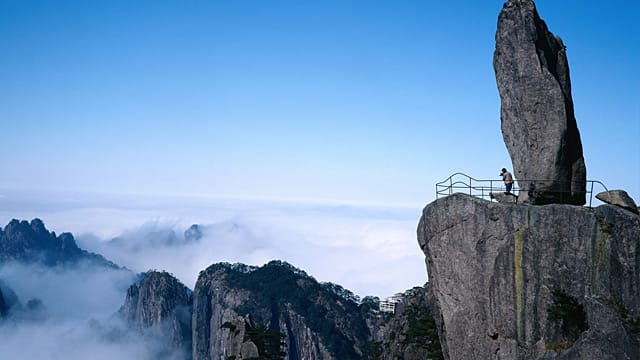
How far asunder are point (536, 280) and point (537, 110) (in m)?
11.7

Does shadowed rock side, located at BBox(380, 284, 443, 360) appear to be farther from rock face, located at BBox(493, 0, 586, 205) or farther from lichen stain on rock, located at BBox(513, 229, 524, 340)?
rock face, located at BBox(493, 0, 586, 205)

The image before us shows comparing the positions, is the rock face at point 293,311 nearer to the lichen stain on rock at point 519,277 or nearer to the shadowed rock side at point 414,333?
the shadowed rock side at point 414,333

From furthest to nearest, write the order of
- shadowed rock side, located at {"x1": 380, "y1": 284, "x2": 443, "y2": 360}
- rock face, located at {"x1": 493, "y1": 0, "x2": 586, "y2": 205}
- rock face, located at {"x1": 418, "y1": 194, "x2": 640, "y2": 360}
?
shadowed rock side, located at {"x1": 380, "y1": 284, "x2": 443, "y2": 360}, rock face, located at {"x1": 493, "y1": 0, "x2": 586, "y2": 205}, rock face, located at {"x1": 418, "y1": 194, "x2": 640, "y2": 360}

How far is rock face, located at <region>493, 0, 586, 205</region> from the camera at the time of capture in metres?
41.0

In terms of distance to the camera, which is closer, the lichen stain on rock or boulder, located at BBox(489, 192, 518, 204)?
the lichen stain on rock

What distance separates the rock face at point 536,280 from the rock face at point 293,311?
122382 mm

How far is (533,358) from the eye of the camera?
124ft

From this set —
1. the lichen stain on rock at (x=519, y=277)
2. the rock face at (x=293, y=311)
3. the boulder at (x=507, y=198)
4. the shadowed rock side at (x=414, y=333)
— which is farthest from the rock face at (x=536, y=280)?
the rock face at (x=293, y=311)

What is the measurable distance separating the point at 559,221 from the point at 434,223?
32.9 feet

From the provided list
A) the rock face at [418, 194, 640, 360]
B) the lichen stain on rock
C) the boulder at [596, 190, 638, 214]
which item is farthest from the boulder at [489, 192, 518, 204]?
the boulder at [596, 190, 638, 214]

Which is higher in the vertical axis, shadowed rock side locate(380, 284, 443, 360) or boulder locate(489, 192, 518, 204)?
boulder locate(489, 192, 518, 204)

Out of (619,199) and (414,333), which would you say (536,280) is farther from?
(414,333)

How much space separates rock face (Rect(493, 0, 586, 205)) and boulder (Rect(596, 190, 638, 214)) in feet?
6.63

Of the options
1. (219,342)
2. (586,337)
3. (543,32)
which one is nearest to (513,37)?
(543,32)
